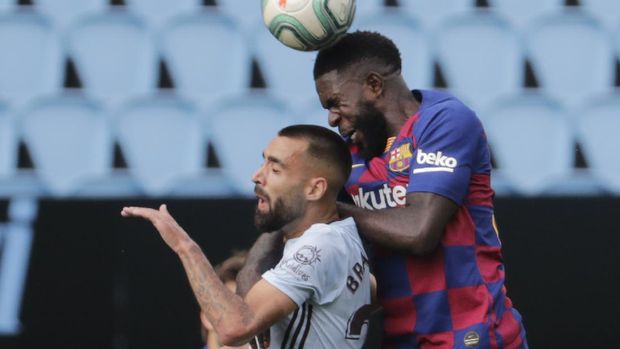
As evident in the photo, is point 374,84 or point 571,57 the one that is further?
point 571,57

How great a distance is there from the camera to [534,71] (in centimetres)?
630

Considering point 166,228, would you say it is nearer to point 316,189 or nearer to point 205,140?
point 316,189

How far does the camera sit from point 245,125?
245 inches

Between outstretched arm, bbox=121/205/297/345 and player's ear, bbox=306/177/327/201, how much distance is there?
0.34 m

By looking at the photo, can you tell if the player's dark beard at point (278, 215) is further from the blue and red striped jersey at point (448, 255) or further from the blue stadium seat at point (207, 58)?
the blue stadium seat at point (207, 58)

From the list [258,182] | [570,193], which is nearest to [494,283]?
[258,182]

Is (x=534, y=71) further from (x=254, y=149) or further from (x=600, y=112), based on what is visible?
(x=254, y=149)

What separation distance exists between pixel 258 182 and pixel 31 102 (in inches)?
106

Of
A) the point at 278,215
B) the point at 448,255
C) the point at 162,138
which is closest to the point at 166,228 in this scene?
Answer: the point at 278,215

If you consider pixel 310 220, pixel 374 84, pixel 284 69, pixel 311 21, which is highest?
pixel 311 21

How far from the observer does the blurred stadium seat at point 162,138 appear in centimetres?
615

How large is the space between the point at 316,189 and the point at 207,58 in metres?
2.56

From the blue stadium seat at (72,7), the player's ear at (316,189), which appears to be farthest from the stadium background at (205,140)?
the player's ear at (316,189)

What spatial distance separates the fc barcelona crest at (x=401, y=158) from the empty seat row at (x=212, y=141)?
2232mm
